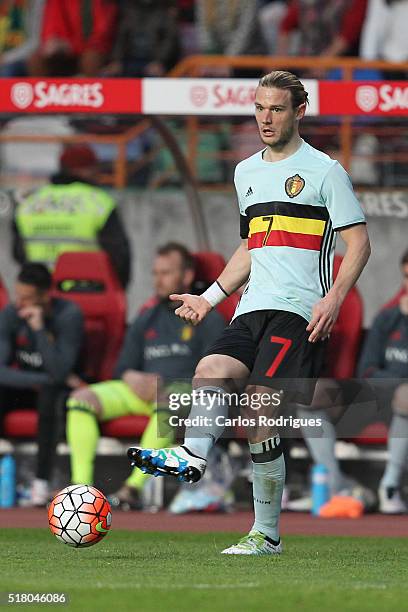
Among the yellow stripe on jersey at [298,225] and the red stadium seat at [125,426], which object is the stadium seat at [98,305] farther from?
the yellow stripe on jersey at [298,225]

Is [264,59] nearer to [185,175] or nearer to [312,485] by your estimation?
[185,175]

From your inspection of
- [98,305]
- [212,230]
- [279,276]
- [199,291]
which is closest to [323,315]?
[279,276]

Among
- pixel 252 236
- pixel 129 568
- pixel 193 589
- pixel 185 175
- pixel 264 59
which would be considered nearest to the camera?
pixel 193 589

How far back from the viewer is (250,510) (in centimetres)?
1086

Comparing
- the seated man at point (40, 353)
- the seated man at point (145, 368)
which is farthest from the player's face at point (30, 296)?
the seated man at point (145, 368)

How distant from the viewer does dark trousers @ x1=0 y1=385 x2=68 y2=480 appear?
424 inches

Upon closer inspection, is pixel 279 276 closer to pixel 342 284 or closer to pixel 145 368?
pixel 342 284

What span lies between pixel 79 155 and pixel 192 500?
448cm

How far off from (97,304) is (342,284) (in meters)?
5.53

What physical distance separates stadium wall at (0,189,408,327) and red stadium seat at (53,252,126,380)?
84 cm

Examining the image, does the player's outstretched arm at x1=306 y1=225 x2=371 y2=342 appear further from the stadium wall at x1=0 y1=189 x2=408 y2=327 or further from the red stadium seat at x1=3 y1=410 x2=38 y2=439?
the stadium wall at x1=0 y1=189 x2=408 y2=327

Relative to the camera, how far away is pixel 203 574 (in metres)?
5.93

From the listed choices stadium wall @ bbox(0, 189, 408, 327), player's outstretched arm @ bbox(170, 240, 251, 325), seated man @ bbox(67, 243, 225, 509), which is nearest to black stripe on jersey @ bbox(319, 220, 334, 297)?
player's outstretched arm @ bbox(170, 240, 251, 325)

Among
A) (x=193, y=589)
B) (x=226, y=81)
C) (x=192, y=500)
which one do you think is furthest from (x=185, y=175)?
(x=193, y=589)
